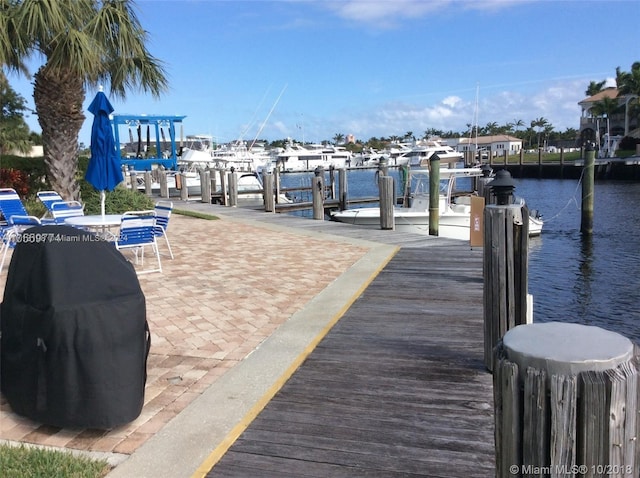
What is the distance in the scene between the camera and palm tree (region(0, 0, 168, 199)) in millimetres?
12094

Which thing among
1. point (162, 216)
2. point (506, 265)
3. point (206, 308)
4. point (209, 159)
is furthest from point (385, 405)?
point (209, 159)

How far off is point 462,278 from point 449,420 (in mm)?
3975

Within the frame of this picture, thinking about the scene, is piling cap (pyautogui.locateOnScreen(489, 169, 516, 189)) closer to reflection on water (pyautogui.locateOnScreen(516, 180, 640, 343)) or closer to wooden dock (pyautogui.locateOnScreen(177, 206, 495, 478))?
wooden dock (pyautogui.locateOnScreen(177, 206, 495, 478))

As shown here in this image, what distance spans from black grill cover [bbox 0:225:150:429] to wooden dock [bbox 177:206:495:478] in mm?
844

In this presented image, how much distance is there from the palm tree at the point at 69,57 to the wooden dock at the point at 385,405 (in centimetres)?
996

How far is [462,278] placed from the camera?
7254mm

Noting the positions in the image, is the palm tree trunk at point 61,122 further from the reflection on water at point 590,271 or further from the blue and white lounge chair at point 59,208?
the reflection on water at point 590,271

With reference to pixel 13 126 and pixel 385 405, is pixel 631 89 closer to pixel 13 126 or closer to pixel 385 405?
pixel 13 126

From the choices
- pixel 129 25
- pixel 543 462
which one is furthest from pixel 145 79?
pixel 543 462

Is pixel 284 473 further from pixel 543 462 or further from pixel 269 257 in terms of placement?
pixel 269 257

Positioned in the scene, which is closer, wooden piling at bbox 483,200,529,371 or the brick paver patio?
the brick paver patio

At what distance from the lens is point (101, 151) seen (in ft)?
32.7

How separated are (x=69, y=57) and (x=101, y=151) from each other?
3875 millimetres

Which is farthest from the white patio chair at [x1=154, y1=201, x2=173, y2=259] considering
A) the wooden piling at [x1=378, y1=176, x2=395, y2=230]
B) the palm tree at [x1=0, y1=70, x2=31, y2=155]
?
the palm tree at [x1=0, y1=70, x2=31, y2=155]
